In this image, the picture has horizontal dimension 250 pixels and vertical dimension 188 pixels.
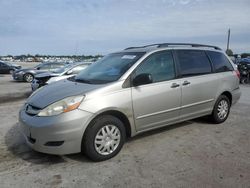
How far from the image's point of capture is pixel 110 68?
437cm

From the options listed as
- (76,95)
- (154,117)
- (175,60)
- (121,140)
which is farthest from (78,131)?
(175,60)

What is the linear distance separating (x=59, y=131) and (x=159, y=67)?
6.70ft

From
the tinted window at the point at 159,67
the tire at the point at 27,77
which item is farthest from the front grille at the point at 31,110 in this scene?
the tire at the point at 27,77

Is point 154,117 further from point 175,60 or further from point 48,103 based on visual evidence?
point 48,103

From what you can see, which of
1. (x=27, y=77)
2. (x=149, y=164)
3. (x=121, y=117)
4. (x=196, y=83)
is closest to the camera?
(x=149, y=164)

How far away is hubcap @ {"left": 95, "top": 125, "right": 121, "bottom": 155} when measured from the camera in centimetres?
357

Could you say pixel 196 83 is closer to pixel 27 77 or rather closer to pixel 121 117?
pixel 121 117

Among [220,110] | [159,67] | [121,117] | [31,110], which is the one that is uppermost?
[159,67]

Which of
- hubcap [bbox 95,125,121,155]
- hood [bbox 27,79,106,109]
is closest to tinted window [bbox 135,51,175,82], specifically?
hood [bbox 27,79,106,109]

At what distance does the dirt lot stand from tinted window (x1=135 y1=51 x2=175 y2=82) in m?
1.17

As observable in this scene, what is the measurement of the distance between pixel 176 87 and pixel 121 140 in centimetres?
141

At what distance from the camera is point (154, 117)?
13.6 feet

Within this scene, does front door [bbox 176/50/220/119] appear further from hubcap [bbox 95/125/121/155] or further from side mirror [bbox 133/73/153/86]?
hubcap [bbox 95/125/121/155]

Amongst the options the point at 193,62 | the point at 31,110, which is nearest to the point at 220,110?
the point at 193,62
